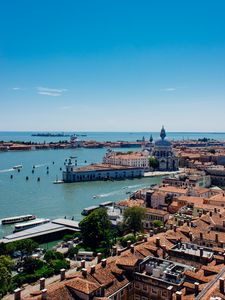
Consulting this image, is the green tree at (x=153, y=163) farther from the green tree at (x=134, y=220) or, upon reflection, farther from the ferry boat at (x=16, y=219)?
the green tree at (x=134, y=220)

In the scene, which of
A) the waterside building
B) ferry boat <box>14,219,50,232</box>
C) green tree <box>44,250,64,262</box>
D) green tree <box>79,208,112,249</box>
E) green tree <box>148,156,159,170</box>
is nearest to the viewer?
green tree <box>44,250,64,262</box>

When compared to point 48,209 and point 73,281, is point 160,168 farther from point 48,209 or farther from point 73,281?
point 73,281

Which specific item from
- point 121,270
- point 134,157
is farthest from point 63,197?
point 134,157

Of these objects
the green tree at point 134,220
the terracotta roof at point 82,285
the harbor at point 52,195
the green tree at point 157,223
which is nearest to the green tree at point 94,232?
the green tree at point 134,220

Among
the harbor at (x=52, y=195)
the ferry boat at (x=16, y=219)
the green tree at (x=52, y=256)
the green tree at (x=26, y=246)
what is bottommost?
the harbor at (x=52, y=195)

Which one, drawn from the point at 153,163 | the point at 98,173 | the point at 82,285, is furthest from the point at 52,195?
the point at 82,285

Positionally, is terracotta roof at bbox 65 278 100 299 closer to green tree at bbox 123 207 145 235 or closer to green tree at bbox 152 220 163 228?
green tree at bbox 123 207 145 235

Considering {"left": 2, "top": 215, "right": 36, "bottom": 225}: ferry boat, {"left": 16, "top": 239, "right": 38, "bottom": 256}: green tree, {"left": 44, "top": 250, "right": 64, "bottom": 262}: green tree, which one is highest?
{"left": 16, "top": 239, "right": 38, "bottom": 256}: green tree

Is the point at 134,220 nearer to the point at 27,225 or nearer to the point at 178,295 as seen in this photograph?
the point at 27,225

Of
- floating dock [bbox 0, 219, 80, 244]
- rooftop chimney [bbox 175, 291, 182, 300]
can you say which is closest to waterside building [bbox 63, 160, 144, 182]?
floating dock [bbox 0, 219, 80, 244]

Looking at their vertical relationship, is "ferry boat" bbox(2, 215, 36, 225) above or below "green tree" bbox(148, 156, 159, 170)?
below

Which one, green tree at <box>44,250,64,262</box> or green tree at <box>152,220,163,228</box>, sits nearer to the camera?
Answer: green tree at <box>44,250,64,262</box>
